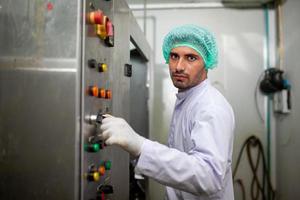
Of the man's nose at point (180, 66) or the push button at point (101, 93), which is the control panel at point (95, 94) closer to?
the push button at point (101, 93)

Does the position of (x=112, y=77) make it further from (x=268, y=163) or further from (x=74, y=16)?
(x=268, y=163)

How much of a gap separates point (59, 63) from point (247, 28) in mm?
1929

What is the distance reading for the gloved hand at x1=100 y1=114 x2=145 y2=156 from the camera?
719 millimetres

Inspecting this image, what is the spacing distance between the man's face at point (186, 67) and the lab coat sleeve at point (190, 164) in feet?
1.05

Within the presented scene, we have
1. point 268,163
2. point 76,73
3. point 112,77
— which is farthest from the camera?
point 268,163

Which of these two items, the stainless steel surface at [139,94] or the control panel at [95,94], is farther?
the stainless steel surface at [139,94]

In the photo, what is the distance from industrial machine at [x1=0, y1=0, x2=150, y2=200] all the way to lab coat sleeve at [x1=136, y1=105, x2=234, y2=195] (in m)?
0.14

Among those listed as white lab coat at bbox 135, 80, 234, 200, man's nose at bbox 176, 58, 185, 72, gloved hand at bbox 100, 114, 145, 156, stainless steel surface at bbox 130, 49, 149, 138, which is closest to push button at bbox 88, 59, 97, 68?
gloved hand at bbox 100, 114, 145, 156

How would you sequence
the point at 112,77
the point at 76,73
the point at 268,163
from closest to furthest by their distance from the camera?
1. the point at 76,73
2. the point at 112,77
3. the point at 268,163

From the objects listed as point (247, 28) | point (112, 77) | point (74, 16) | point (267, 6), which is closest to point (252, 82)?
point (247, 28)

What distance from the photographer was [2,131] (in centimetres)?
71

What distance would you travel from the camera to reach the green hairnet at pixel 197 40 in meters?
1.08

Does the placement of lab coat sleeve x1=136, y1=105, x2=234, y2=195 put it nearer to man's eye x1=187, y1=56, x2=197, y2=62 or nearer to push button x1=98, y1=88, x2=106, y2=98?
push button x1=98, y1=88, x2=106, y2=98

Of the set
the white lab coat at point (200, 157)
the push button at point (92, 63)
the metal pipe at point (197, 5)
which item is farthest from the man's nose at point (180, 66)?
the metal pipe at point (197, 5)
